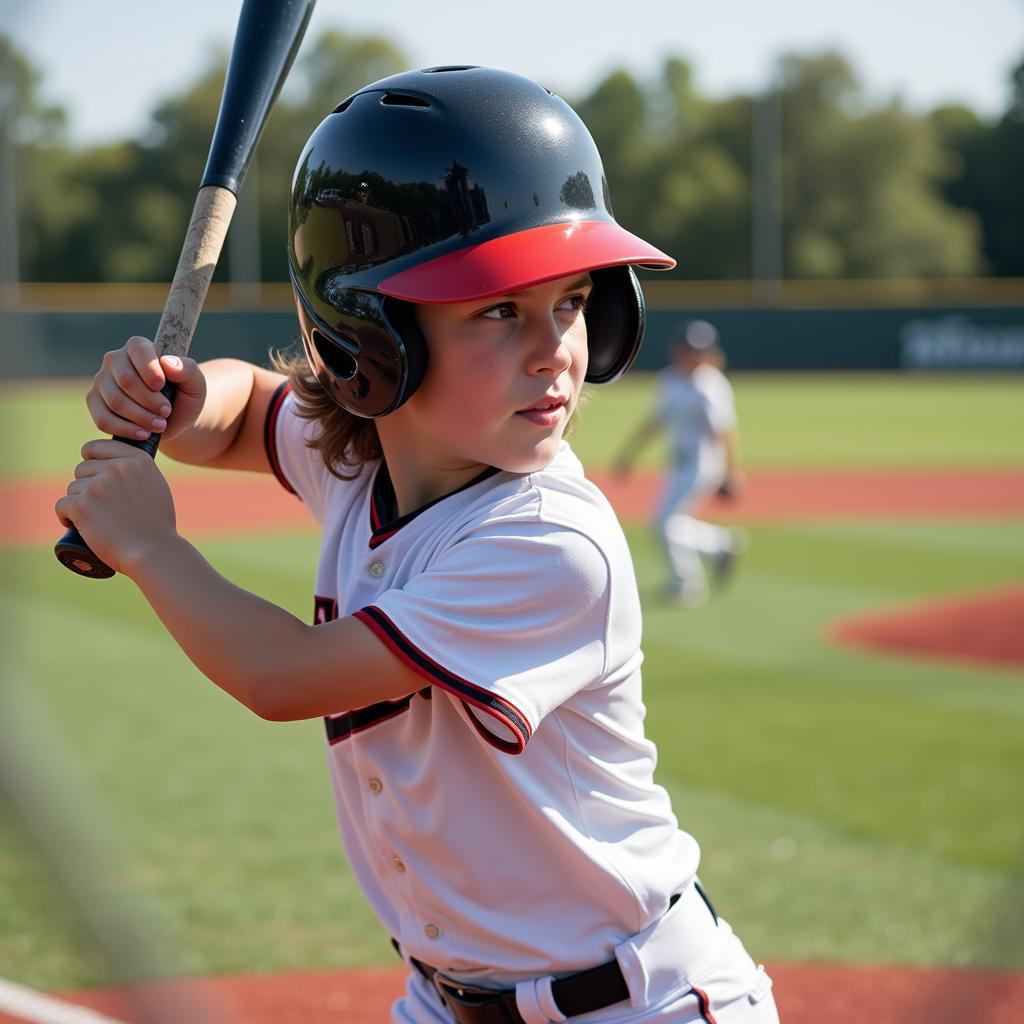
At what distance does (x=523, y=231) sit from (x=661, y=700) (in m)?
5.11

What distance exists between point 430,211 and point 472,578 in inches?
16.3

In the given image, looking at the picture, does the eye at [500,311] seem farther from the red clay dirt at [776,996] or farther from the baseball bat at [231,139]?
the red clay dirt at [776,996]

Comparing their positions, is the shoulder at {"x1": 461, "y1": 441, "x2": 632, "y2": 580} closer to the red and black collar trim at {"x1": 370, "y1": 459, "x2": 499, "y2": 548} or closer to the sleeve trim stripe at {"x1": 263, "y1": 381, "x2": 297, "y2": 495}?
the red and black collar trim at {"x1": 370, "y1": 459, "x2": 499, "y2": 548}

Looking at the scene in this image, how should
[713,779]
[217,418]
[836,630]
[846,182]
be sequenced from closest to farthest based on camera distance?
[217,418], [713,779], [836,630], [846,182]

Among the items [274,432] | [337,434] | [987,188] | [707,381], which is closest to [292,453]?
[274,432]

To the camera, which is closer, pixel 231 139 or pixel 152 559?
pixel 152 559

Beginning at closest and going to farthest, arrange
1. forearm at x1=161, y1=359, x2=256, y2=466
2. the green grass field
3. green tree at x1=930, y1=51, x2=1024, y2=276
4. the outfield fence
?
1. forearm at x1=161, y1=359, x2=256, y2=466
2. the green grass field
3. green tree at x1=930, y1=51, x2=1024, y2=276
4. the outfield fence

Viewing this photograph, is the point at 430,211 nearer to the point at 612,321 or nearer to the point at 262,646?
the point at 612,321

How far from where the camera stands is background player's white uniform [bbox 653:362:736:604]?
9664 millimetres

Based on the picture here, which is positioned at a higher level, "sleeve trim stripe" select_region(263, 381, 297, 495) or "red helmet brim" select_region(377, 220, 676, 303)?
"red helmet brim" select_region(377, 220, 676, 303)

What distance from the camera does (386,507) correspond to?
73.1 inches

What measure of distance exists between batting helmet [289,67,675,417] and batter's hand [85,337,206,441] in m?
0.18

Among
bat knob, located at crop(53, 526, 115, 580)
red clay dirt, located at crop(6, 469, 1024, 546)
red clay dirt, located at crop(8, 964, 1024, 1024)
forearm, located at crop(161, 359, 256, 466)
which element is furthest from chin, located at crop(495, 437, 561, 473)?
red clay dirt, located at crop(6, 469, 1024, 546)

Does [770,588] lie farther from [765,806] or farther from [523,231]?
[523,231]
